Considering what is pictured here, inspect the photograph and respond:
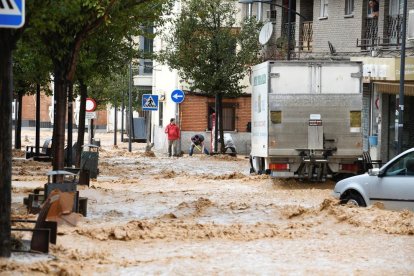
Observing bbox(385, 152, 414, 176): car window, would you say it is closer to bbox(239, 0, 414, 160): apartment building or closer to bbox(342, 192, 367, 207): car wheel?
bbox(342, 192, 367, 207): car wheel

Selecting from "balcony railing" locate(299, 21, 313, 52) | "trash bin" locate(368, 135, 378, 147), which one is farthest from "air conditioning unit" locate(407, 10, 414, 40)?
"balcony railing" locate(299, 21, 313, 52)

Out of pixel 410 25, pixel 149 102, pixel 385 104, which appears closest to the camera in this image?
pixel 410 25

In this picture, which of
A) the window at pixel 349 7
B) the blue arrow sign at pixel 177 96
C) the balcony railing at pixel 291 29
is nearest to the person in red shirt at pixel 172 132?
the blue arrow sign at pixel 177 96

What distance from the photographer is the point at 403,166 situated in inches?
698

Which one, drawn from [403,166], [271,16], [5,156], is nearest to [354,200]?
[403,166]

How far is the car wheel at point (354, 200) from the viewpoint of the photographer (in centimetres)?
1842

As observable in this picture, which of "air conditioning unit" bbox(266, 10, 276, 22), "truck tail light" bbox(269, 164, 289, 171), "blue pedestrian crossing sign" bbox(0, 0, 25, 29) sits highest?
"air conditioning unit" bbox(266, 10, 276, 22)

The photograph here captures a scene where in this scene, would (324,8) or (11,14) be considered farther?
(324,8)

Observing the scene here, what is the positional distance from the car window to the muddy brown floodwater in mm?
604

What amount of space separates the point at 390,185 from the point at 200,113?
134ft

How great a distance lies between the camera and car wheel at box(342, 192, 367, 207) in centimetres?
1842

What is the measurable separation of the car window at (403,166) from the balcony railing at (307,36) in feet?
96.3

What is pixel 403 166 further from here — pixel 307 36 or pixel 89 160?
pixel 307 36

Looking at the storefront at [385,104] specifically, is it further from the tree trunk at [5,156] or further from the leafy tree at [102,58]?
the tree trunk at [5,156]
